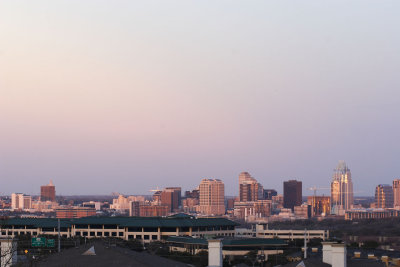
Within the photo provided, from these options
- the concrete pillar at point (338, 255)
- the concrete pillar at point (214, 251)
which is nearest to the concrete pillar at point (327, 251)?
the concrete pillar at point (338, 255)

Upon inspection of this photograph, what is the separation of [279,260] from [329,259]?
253 ft

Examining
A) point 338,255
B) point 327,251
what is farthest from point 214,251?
point 327,251

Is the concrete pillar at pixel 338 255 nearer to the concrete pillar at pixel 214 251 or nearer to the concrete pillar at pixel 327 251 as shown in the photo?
the concrete pillar at pixel 327 251

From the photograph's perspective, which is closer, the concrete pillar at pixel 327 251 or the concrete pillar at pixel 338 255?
the concrete pillar at pixel 338 255

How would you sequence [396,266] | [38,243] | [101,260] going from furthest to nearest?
1. [38,243]
2. [396,266]
3. [101,260]

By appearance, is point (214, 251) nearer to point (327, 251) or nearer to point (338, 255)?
point (338, 255)

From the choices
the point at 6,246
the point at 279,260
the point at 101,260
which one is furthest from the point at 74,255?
the point at 279,260

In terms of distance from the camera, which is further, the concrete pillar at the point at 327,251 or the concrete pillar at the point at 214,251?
the concrete pillar at the point at 327,251

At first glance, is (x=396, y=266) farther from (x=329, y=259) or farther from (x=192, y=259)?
(x=192, y=259)

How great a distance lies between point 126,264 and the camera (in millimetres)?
46562

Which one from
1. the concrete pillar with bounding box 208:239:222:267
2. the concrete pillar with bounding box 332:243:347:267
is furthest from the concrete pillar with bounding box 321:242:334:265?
the concrete pillar with bounding box 208:239:222:267

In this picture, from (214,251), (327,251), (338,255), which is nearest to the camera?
(338,255)

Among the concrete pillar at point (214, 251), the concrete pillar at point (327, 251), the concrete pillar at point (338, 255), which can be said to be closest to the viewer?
the concrete pillar at point (338, 255)

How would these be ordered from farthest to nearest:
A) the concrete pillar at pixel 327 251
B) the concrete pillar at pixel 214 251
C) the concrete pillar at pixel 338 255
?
the concrete pillar at pixel 327 251
the concrete pillar at pixel 214 251
the concrete pillar at pixel 338 255
